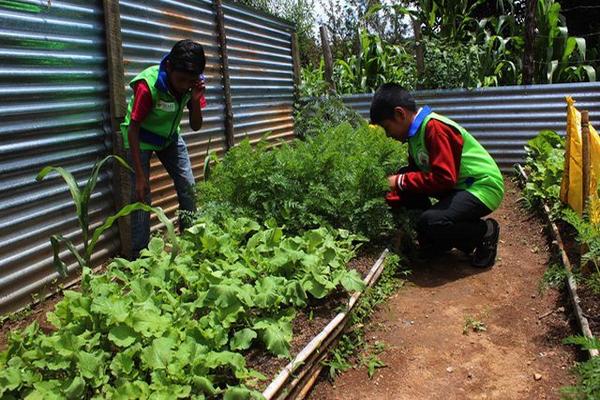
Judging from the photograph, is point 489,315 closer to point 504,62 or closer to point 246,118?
point 246,118

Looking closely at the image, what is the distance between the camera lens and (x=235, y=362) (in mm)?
2029

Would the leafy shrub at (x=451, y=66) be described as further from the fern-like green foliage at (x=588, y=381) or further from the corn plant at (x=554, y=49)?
the fern-like green foliage at (x=588, y=381)

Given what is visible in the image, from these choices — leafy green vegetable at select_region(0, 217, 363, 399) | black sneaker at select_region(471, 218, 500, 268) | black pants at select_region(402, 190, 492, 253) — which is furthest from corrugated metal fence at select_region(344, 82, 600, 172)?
leafy green vegetable at select_region(0, 217, 363, 399)

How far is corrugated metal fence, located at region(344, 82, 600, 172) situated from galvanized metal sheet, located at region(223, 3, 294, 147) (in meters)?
1.97

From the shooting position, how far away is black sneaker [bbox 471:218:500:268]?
13.4 feet

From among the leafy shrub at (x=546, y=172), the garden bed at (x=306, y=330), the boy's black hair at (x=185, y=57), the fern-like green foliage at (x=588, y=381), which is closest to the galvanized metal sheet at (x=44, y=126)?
the garden bed at (x=306, y=330)

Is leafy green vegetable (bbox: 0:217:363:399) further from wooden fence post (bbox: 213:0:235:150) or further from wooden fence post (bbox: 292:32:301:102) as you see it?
wooden fence post (bbox: 292:32:301:102)

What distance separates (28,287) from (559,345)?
3280 mm

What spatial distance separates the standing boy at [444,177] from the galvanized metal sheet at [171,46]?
1.87m

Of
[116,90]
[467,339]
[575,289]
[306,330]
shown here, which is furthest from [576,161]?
[116,90]

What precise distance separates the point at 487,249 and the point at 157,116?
2.65m

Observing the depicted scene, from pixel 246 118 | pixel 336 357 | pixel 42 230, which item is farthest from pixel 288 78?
pixel 336 357

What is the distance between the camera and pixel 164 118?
387cm

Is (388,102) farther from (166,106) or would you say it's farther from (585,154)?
(166,106)
